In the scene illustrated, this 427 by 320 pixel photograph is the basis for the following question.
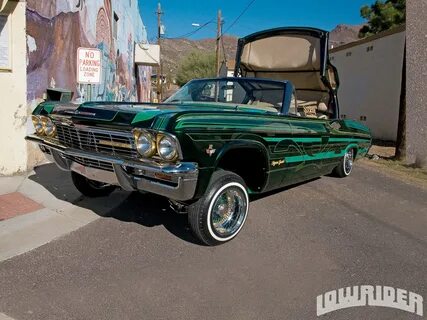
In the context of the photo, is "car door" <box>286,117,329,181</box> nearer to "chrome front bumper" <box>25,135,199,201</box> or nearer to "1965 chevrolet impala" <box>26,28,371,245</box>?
"1965 chevrolet impala" <box>26,28,371,245</box>

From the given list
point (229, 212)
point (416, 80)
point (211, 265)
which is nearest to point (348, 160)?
point (229, 212)

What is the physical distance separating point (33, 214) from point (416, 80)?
30.4 ft

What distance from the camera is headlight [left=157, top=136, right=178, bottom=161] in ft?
11.2

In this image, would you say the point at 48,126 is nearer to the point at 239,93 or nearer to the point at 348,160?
the point at 239,93

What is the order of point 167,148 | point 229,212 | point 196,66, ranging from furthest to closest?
point 196,66, point 229,212, point 167,148

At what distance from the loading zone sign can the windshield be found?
1649 millimetres

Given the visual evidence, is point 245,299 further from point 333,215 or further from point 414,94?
point 414,94

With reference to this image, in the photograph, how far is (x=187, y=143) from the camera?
11.3 feet

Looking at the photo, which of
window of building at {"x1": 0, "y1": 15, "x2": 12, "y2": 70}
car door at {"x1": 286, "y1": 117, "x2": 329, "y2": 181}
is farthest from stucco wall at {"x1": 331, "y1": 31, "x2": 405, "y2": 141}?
window of building at {"x1": 0, "y1": 15, "x2": 12, "y2": 70}

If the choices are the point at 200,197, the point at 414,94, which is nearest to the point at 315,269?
the point at 200,197

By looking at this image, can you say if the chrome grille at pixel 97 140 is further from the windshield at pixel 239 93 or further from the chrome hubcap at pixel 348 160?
the chrome hubcap at pixel 348 160

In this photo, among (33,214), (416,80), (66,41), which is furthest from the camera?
(416,80)

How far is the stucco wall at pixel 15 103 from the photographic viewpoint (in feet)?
20.7

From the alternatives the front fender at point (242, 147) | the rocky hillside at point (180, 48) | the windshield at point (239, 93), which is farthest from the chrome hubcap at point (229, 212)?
the rocky hillside at point (180, 48)
